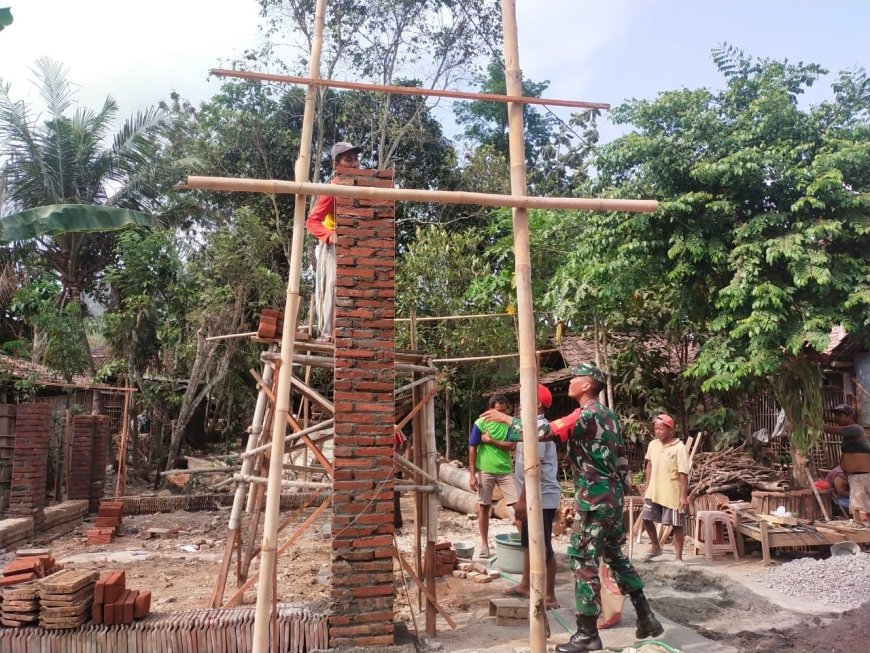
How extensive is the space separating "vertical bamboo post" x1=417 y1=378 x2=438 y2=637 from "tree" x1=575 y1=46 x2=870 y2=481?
15.5 ft

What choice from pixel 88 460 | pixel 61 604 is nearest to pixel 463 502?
pixel 88 460

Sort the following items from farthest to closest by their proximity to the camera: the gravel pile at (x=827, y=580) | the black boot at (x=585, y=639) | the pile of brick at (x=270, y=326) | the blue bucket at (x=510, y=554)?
the blue bucket at (x=510, y=554) → the gravel pile at (x=827, y=580) → the pile of brick at (x=270, y=326) → the black boot at (x=585, y=639)

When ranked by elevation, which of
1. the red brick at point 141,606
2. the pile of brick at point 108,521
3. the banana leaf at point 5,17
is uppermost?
the banana leaf at point 5,17

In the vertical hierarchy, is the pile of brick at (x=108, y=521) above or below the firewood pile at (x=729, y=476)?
below

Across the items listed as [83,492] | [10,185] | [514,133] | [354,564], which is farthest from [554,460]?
[10,185]

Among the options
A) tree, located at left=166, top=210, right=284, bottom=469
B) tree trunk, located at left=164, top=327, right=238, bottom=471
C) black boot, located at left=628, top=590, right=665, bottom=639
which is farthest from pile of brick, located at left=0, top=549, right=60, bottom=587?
tree, located at left=166, top=210, right=284, bottom=469

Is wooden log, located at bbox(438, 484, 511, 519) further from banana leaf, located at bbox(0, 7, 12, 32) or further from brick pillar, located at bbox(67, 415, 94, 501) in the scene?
banana leaf, located at bbox(0, 7, 12, 32)

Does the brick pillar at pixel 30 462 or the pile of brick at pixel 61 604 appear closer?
the pile of brick at pixel 61 604

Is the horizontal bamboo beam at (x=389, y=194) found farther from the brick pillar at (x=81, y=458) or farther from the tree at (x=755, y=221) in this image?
the brick pillar at (x=81, y=458)

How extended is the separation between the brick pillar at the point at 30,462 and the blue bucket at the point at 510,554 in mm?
6548

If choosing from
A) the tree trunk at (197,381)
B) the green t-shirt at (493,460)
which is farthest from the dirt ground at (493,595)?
the tree trunk at (197,381)

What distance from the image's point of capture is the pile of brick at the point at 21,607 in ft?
15.2

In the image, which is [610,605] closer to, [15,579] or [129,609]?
[129,609]

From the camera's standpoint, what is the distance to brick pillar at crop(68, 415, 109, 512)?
36.7ft
